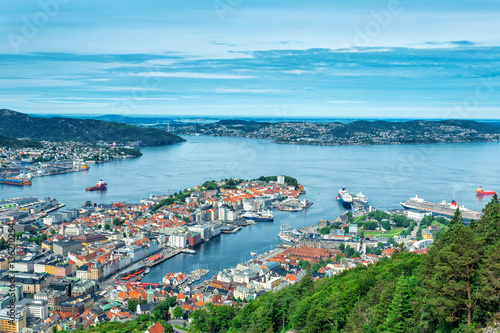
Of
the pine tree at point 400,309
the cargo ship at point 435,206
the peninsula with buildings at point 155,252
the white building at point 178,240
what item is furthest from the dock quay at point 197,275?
the cargo ship at point 435,206

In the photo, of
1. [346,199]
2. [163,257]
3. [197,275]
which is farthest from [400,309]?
[346,199]

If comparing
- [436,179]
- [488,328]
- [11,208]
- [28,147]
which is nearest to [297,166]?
[436,179]

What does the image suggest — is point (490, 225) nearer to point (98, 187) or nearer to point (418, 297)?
point (418, 297)

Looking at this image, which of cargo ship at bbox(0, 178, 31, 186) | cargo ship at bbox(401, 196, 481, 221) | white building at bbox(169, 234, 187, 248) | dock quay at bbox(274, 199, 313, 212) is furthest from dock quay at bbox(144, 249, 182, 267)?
cargo ship at bbox(0, 178, 31, 186)

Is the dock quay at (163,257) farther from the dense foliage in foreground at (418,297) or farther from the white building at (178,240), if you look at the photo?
the dense foliage in foreground at (418,297)

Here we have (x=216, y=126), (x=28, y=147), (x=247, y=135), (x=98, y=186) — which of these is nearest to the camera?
(x=98, y=186)

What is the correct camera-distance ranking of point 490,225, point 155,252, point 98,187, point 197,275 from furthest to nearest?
point 98,187, point 155,252, point 197,275, point 490,225

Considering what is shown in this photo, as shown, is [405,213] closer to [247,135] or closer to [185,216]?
[185,216]
